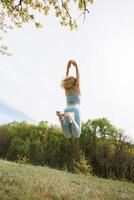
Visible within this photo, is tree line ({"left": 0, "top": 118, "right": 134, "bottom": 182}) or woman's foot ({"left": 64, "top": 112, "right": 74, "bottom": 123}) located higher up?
tree line ({"left": 0, "top": 118, "right": 134, "bottom": 182})

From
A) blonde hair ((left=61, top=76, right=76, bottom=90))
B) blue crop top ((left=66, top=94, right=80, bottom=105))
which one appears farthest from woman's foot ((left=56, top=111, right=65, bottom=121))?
blonde hair ((left=61, top=76, right=76, bottom=90))

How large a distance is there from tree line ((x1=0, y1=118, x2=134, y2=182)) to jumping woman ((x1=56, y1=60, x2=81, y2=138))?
38.7m

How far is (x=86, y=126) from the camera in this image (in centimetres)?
5997

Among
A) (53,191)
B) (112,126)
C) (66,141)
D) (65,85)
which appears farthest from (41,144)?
(65,85)

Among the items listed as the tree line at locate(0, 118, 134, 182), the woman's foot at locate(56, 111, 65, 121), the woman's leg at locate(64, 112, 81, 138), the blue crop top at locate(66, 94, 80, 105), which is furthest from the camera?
the tree line at locate(0, 118, 134, 182)

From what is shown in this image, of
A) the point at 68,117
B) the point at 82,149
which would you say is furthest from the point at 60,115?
the point at 82,149

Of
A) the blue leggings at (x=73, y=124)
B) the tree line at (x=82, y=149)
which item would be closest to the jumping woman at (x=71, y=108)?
the blue leggings at (x=73, y=124)

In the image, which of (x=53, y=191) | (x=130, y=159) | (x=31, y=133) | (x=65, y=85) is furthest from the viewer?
(x=31, y=133)

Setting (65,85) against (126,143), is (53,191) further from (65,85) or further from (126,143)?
(126,143)

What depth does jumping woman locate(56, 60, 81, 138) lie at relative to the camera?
5.39 m

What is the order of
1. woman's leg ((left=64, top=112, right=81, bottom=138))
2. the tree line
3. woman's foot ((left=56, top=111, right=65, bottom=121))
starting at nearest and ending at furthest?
1. woman's foot ((left=56, top=111, right=65, bottom=121))
2. woman's leg ((left=64, top=112, right=81, bottom=138))
3. the tree line

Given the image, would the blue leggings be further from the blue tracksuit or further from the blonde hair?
the blonde hair

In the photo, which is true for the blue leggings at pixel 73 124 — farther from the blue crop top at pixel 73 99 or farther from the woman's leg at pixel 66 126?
the blue crop top at pixel 73 99

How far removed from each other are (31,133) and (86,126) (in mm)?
Answer: 12193
